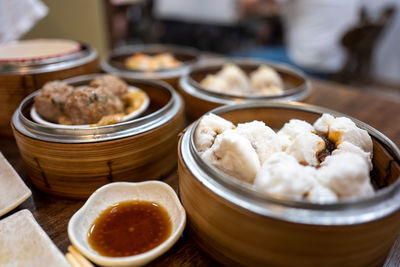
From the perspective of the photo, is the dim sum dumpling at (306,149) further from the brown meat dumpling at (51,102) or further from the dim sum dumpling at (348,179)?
the brown meat dumpling at (51,102)

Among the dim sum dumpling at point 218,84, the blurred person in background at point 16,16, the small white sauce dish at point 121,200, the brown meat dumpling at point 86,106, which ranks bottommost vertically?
→ the small white sauce dish at point 121,200

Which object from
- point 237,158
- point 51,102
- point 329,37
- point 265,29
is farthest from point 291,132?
point 265,29

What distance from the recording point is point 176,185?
1.78m

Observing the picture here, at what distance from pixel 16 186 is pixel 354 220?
1631mm

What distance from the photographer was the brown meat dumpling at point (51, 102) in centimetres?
176

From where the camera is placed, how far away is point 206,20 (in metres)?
7.02

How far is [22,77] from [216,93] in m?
1.46

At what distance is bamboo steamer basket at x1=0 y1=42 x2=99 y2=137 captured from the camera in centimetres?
213

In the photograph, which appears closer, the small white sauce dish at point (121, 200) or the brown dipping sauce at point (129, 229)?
the small white sauce dish at point (121, 200)

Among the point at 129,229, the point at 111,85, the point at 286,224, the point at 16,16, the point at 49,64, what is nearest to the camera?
the point at 286,224

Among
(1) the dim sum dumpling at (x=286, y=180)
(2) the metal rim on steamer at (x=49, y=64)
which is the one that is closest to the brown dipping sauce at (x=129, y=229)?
(1) the dim sum dumpling at (x=286, y=180)

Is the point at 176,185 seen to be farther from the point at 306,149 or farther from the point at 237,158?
the point at 306,149

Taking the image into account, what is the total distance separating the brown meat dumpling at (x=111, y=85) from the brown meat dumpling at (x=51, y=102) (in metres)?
0.20

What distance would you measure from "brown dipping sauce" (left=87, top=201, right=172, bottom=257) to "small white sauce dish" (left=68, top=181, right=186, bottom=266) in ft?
0.09
